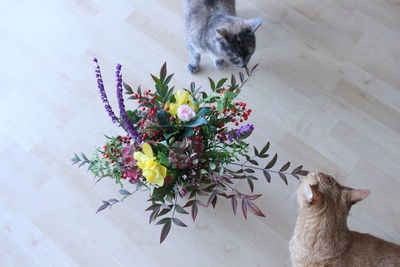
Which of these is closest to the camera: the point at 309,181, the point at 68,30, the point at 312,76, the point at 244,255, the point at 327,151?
the point at 309,181

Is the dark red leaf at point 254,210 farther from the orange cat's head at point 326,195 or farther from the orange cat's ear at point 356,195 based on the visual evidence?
the orange cat's ear at point 356,195

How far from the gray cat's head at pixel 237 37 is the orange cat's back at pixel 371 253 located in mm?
720

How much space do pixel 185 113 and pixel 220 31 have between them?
43 cm

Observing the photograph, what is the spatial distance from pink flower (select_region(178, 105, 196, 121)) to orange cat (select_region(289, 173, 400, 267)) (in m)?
0.38

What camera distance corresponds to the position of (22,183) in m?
1.33

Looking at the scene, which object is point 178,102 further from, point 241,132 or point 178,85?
point 178,85

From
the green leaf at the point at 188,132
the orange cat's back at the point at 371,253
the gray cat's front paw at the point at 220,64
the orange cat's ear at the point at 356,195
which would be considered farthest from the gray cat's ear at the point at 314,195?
the gray cat's front paw at the point at 220,64

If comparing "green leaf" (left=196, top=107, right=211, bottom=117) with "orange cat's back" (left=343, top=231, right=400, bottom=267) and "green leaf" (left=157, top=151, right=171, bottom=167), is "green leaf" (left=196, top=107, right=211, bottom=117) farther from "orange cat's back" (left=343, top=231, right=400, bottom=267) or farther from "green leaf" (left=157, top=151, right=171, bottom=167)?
"orange cat's back" (left=343, top=231, right=400, bottom=267)

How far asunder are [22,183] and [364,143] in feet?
4.71

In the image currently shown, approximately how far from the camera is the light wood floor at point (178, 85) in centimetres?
123

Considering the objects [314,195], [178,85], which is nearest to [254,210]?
[314,195]

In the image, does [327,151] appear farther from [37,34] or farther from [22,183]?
[37,34]

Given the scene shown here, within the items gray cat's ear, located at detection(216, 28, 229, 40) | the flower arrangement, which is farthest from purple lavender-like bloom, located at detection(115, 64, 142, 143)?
gray cat's ear, located at detection(216, 28, 229, 40)

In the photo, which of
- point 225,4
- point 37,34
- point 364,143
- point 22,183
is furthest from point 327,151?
point 37,34
